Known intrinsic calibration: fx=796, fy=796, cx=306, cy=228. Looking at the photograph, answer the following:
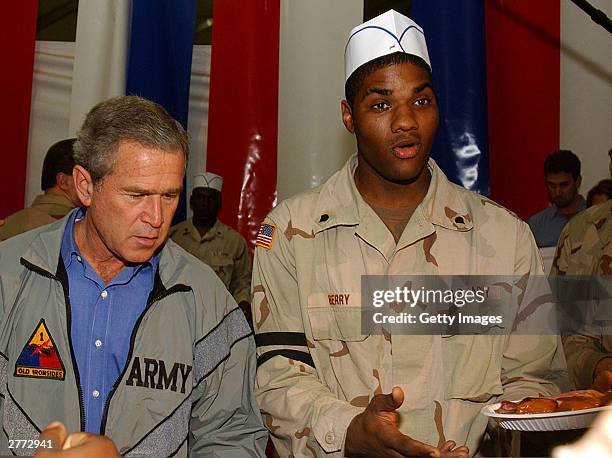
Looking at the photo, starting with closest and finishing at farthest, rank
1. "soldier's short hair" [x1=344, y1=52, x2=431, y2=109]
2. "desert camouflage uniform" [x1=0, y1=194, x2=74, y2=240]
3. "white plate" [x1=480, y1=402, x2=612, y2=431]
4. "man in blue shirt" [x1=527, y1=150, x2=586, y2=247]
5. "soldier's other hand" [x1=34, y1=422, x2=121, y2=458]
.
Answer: "soldier's other hand" [x1=34, y1=422, x2=121, y2=458] → "white plate" [x1=480, y1=402, x2=612, y2=431] → "soldier's short hair" [x1=344, y1=52, x2=431, y2=109] → "desert camouflage uniform" [x1=0, y1=194, x2=74, y2=240] → "man in blue shirt" [x1=527, y1=150, x2=586, y2=247]

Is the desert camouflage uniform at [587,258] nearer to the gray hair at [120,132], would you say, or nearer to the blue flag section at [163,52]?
the gray hair at [120,132]

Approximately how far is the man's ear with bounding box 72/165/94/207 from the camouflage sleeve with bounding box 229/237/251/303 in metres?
1.96

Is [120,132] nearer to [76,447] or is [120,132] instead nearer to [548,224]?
[76,447]

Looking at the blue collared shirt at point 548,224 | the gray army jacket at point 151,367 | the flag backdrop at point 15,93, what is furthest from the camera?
the flag backdrop at point 15,93

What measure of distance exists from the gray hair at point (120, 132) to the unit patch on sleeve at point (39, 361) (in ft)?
0.92

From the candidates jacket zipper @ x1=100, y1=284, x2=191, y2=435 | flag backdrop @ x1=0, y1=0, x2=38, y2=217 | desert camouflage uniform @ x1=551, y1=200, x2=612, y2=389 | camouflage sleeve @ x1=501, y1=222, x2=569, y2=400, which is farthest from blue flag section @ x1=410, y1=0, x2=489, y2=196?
jacket zipper @ x1=100, y1=284, x2=191, y2=435

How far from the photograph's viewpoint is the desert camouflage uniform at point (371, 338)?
142 centimetres

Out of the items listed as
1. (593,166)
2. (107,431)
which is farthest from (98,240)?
(593,166)

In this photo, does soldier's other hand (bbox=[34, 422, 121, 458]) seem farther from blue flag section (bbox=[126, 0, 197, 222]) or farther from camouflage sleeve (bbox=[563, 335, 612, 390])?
blue flag section (bbox=[126, 0, 197, 222])

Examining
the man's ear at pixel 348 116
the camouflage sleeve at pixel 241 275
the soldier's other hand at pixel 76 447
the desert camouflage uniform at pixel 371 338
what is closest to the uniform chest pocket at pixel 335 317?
the desert camouflage uniform at pixel 371 338

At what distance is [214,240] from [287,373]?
210cm

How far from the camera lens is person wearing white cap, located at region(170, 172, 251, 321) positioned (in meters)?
3.26

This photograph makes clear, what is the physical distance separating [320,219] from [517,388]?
0.48 meters

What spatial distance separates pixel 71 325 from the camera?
1.31 m
